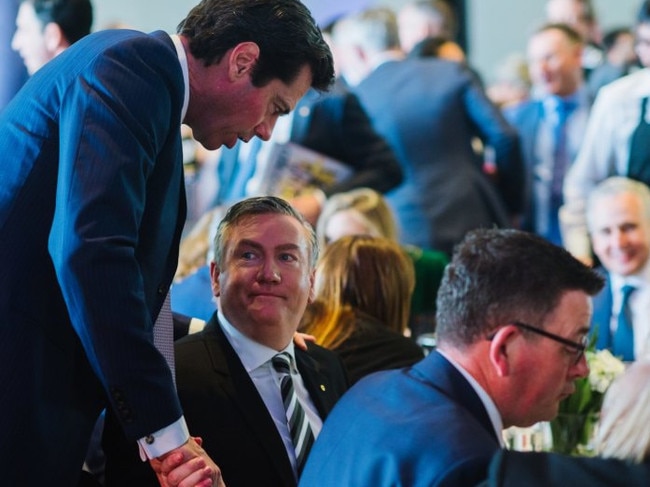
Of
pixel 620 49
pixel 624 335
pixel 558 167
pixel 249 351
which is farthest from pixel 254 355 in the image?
pixel 620 49

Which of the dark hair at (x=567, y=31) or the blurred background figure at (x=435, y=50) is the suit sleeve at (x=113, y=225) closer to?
the blurred background figure at (x=435, y=50)

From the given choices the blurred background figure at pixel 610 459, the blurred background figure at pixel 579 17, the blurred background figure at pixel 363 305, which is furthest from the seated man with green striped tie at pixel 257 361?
the blurred background figure at pixel 579 17

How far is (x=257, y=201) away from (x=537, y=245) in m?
0.87

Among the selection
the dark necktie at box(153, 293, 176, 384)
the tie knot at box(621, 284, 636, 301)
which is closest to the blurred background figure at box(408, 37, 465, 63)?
the tie knot at box(621, 284, 636, 301)

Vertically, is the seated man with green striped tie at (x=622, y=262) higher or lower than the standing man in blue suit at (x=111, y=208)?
lower

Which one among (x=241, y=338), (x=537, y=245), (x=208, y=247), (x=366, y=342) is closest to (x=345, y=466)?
(x=537, y=245)

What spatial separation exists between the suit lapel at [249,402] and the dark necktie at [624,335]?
2099 mm

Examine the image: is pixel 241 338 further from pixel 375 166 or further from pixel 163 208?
pixel 375 166

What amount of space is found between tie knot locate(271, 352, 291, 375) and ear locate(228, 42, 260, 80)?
79cm

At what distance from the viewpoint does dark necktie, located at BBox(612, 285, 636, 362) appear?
452 centimetres

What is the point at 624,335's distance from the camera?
4547 millimetres

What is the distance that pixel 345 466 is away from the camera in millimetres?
2006

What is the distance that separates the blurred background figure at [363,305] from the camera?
11.3ft

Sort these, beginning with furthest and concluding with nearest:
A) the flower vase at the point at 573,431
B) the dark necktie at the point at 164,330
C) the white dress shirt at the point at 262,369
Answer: the flower vase at the point at 573,431 → the white dress shirt at the point at 262,369 → the dark necktie at the point at 164,330
